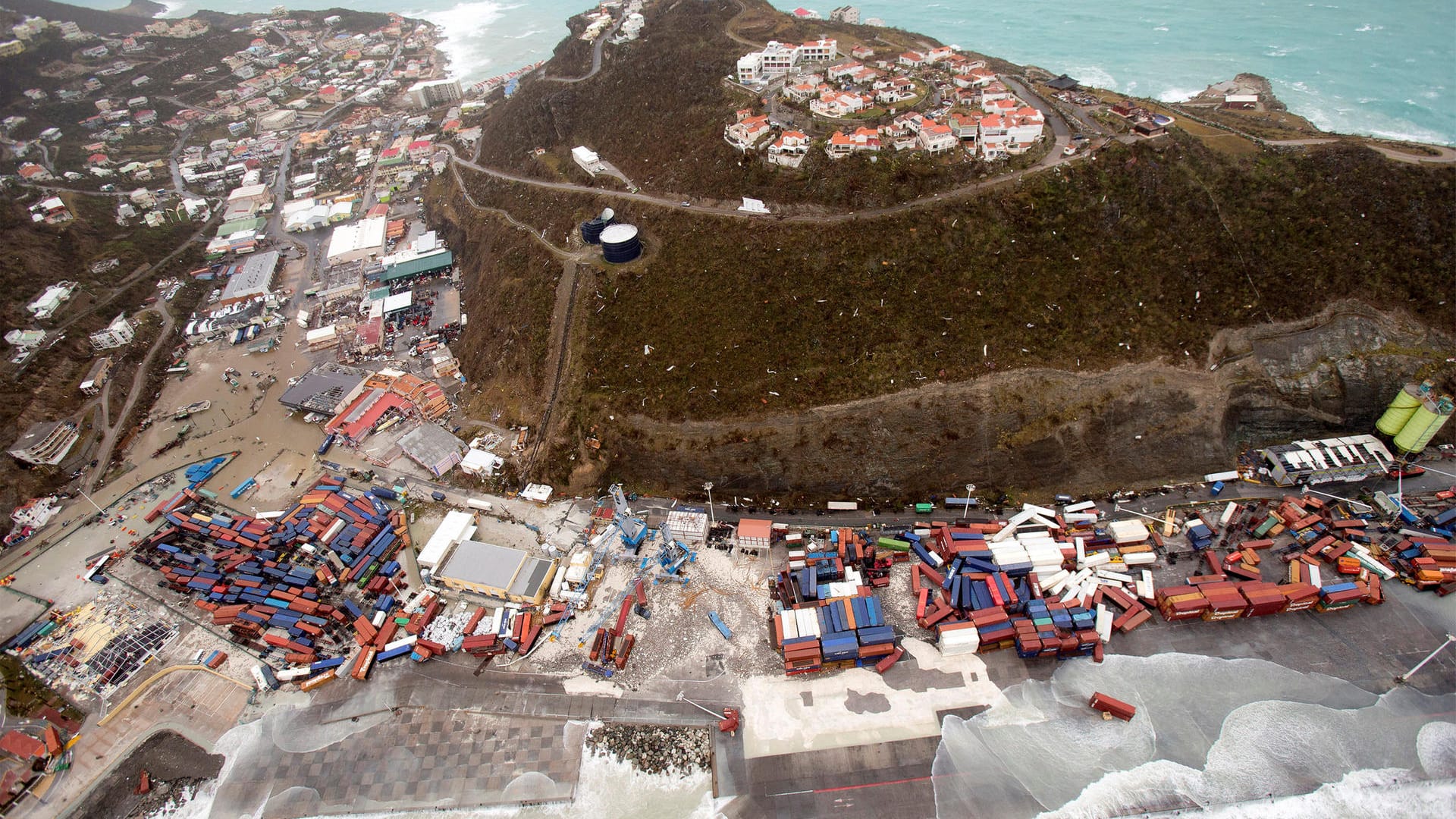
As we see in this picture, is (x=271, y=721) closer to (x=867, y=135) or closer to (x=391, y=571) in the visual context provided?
(x=391, y=571)

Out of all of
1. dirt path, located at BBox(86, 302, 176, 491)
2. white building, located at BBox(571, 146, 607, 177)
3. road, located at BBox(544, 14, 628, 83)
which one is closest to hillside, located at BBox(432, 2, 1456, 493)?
white building, located at BBox(571, 146, 607, 177)

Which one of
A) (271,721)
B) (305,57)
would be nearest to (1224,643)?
(271,721)

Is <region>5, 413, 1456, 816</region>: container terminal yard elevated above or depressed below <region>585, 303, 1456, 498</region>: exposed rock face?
below

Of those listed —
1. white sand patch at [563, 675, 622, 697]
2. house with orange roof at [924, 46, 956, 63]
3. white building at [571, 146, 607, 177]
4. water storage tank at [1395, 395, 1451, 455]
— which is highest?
house with orange roof at [924, 46, 956, 63]

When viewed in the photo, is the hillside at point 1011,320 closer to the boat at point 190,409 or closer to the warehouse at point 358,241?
the boat at point 190,409

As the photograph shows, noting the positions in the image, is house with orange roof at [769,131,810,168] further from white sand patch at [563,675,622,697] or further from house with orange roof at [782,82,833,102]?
white sand patch at [563,675,622,697]

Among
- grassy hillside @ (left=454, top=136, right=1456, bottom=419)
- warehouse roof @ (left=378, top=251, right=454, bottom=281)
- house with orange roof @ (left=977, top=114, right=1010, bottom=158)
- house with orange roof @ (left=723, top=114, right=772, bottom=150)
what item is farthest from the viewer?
warehouse roof @ (left=378, top=251, right=454, bottom=281)

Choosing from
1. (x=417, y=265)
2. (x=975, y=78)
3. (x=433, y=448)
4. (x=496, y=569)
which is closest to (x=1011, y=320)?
(x=975, y=78)
